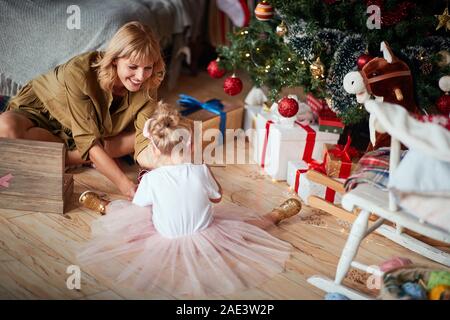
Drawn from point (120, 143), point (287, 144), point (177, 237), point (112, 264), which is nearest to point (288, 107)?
point (287, 144)

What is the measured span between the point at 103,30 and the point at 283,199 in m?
1.13

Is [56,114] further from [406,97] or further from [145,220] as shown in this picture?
[406,97]

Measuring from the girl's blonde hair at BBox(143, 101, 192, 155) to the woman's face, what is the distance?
34 cm

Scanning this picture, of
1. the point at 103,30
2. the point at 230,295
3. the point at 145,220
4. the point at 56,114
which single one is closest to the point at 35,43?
the point at 103,30

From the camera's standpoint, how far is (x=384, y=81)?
2223 millimetres

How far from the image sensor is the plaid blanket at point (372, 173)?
1771 millimetres

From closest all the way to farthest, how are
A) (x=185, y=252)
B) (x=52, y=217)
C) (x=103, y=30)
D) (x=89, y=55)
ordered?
(x=185, y=252) → (x=52, y=217) → (x=89, y=55) → (x=103, y=30)

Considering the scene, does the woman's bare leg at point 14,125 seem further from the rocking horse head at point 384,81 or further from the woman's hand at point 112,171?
the rocking horse head at point 384,81

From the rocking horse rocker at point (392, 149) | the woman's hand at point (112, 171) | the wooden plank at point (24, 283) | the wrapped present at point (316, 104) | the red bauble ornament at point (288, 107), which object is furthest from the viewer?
the wrapped present at point (316, 104)

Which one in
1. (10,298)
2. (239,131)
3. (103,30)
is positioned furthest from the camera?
(239,131)

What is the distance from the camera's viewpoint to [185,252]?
1909mm

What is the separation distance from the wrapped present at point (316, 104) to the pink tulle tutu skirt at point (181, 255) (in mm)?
828

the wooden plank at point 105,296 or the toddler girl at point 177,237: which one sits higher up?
the toddler girl at point 177,237

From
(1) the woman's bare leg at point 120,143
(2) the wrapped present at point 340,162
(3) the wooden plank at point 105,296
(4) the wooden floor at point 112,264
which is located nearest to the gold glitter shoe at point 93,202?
(4) the wooden floor at point 112,264
